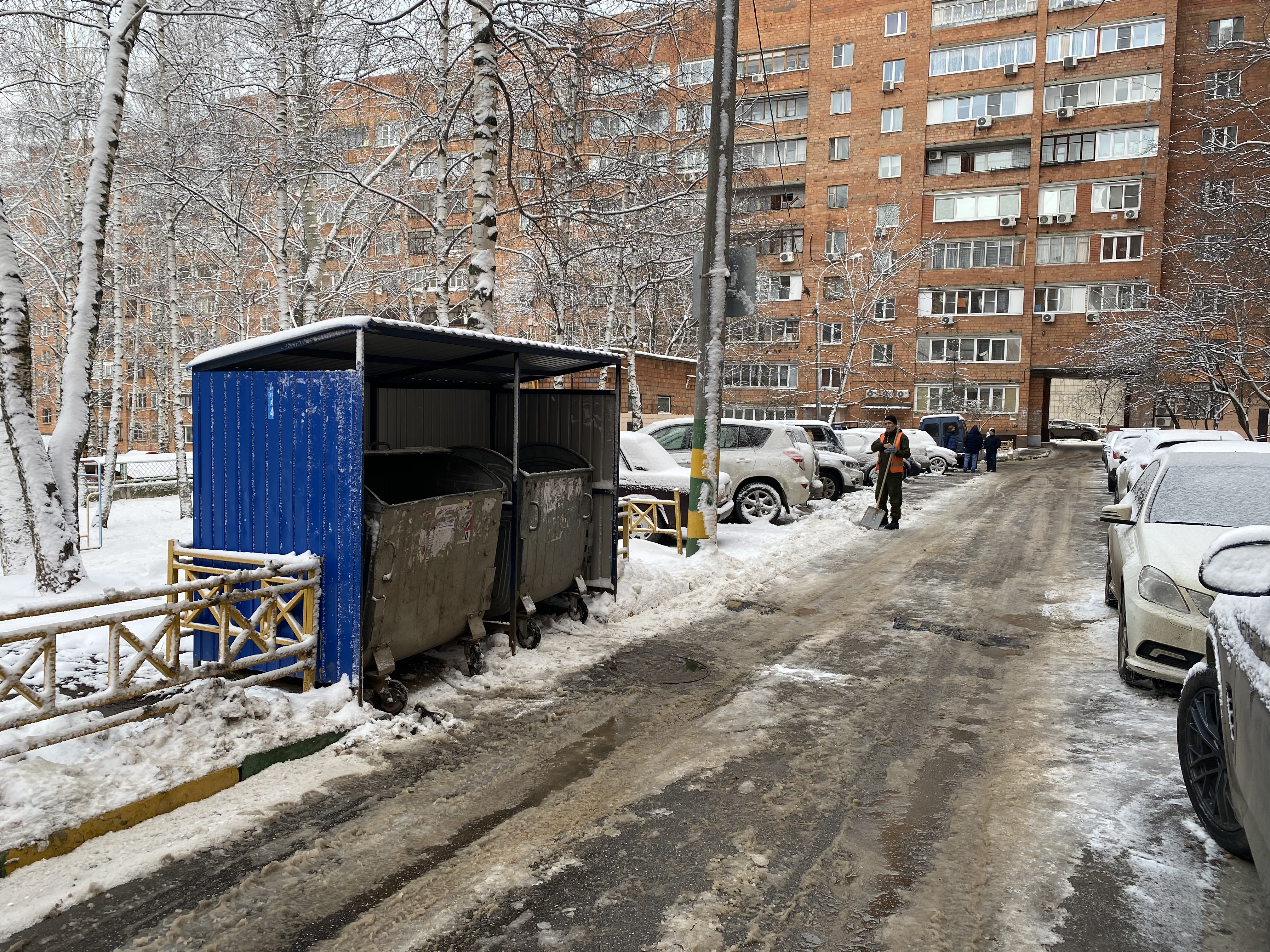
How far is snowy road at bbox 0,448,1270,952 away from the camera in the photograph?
3.20 m

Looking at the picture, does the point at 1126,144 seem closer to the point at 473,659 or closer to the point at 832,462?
the point at 832,462

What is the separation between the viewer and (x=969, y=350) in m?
47.6

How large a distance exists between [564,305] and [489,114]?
960 centimetres

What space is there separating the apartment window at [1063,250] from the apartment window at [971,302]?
262 centimetres

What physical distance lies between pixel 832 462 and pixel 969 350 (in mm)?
32593

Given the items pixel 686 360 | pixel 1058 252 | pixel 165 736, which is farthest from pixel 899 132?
pixel 165 736

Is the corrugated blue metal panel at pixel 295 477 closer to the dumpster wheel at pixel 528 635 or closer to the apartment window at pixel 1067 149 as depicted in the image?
the dumpster wheel at pixel 528 635

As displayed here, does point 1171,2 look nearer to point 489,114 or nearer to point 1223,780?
point 489,114

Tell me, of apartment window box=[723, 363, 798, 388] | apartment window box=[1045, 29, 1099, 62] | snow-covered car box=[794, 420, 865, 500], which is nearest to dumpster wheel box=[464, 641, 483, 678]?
snow-covered car box=[794, 420, 865, 500]

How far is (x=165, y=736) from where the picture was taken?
4.54 meters

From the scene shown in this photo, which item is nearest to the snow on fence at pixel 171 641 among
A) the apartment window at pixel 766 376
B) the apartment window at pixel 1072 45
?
the apartment window at pixel 766 376

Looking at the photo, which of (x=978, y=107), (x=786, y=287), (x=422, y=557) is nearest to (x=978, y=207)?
(x=978, y=107)

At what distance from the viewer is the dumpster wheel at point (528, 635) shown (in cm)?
702

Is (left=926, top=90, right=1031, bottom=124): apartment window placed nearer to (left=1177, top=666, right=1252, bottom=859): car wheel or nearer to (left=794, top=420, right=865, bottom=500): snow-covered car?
(left=794, top=420, right=865, bottom=500): snow-covered car
